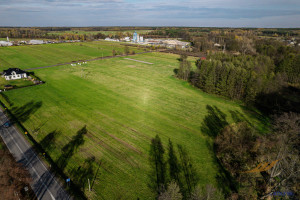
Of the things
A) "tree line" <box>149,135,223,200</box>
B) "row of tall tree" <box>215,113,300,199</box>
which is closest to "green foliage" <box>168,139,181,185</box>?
"tree line" <box>149,135,223,200</box>

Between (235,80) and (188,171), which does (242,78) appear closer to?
(235,80)

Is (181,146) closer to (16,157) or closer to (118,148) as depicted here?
(118,148)

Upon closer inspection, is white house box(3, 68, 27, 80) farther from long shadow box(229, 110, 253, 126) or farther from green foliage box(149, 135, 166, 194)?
long shadow box(229, 110, 253, 126)

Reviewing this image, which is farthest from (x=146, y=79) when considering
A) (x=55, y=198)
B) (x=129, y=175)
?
(x=55, y=198)

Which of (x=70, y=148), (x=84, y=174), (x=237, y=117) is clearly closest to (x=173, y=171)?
(x=84, y=174)

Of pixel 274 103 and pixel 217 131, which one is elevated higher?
pixel 274 103

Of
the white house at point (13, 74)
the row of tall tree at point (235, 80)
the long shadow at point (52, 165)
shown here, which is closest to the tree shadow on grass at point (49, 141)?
the long shadow at point (52, 165)
